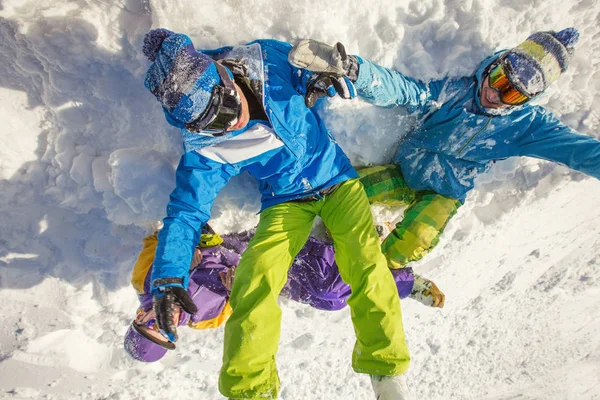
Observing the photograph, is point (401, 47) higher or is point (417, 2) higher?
point (417, 2)

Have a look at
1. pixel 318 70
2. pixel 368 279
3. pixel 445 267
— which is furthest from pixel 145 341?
pixel 445 267

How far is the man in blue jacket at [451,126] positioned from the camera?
75.7 inches

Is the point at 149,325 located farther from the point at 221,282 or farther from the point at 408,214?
the point at 408,214

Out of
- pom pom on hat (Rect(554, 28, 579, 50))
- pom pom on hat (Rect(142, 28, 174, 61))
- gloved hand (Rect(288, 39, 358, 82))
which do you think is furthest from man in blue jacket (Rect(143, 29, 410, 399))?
pom pom on hat (Rect(554, 28, 579, 50))

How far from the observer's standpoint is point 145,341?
2170 mm

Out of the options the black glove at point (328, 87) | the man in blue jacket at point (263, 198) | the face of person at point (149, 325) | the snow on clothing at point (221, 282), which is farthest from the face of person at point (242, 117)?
the face of person at point (149, 325)

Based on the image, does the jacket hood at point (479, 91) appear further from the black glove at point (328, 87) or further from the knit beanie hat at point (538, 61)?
the black glove at point (328, 87)

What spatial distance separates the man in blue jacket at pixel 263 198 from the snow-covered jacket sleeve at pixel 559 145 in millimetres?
958

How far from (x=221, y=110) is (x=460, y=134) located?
1.38 meters

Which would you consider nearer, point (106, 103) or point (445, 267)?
point (106, 103)

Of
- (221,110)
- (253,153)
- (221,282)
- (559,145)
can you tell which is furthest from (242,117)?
(559,145)

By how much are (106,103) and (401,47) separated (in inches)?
67.8

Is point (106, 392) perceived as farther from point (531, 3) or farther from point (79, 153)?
point (531, 3)

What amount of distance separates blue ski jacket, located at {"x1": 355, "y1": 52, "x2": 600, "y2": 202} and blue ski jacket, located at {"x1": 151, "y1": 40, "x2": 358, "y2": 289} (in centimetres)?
36
